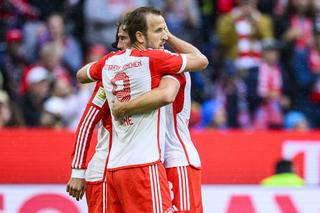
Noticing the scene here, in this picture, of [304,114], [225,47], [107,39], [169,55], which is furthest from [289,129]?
[169,55]

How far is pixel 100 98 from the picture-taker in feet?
20.6

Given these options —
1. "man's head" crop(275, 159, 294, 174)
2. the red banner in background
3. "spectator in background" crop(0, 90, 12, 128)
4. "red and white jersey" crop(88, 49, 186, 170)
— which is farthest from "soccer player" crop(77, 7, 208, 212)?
"spectator in background" crop(0, 90, 12, 128)

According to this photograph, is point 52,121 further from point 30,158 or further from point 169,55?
point 169,55

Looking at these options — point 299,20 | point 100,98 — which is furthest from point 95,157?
point 299,20

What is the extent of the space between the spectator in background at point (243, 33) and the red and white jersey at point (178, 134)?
618 cm

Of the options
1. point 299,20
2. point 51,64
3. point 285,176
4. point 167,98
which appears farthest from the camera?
point 299,20

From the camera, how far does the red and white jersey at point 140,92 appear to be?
5945 mm

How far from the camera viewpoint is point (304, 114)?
12.2 meters

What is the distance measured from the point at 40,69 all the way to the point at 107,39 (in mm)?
1043

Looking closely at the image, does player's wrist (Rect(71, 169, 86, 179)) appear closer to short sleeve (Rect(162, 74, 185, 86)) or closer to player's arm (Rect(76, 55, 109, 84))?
player's arm (Rect(76, 55, 109, 84))

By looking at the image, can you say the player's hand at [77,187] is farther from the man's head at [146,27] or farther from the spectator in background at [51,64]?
the spectator in background at [51,64]

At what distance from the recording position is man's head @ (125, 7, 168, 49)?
5973mm

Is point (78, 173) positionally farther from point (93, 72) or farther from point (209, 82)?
point (209, 82)

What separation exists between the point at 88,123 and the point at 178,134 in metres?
0.58
